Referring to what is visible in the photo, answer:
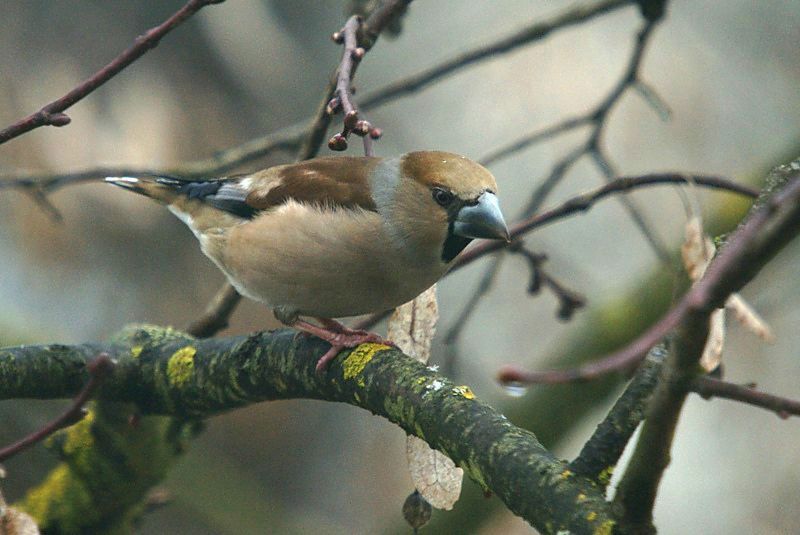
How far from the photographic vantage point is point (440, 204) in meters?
3.51

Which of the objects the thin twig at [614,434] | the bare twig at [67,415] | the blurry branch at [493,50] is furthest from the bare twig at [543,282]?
the bare twig at [67,415]

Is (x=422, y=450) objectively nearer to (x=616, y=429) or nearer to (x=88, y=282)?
(x=616, y=429)

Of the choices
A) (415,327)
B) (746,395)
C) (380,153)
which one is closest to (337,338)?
(415,327)

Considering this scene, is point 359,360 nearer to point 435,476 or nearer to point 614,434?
point 435,476

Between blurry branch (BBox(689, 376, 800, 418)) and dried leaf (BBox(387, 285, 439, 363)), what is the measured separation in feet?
4.56

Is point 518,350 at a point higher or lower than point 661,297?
lower

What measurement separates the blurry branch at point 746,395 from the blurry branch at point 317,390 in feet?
1.33

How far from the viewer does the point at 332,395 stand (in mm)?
2789

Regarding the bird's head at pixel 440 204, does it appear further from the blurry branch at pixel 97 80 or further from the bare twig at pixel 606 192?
the blurry branch at pixel 97 80

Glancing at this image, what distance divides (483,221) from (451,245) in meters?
0.21

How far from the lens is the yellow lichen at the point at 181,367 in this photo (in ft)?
10.5

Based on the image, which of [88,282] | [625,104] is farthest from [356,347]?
[625,104]

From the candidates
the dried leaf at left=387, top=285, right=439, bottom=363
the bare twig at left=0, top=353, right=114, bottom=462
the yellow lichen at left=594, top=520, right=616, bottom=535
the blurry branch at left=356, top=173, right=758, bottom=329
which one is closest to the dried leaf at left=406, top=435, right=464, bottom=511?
the dried leaf at left=387, top=285, right=439, bottom=363

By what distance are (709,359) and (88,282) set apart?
6031 millimetres
